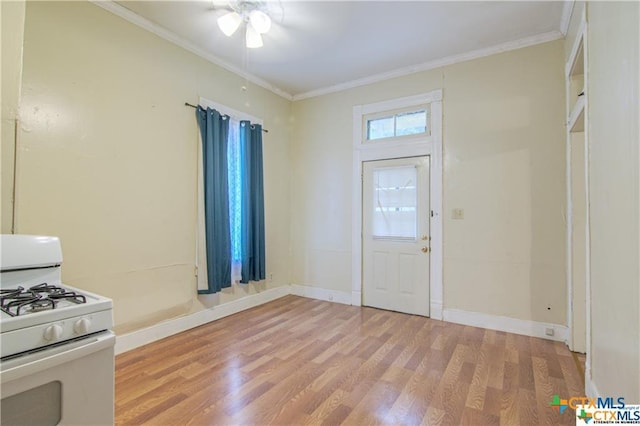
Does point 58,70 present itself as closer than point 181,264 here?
Yes

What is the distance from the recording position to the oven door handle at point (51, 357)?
3.75ft

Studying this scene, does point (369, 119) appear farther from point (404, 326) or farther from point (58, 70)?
point (58, 70)

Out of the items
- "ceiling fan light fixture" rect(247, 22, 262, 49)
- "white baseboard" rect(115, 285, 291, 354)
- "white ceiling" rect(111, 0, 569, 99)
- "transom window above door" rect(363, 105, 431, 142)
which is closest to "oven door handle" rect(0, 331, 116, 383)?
"white baseboard" rect(115, 285, 291, 354)

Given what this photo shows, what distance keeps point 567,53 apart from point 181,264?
14.7ft

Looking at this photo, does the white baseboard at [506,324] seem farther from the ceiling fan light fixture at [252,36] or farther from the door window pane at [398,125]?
the ceiling fan light fixture at [252,36]

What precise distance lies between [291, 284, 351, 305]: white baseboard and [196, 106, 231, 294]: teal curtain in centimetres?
143

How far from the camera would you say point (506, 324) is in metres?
3.50

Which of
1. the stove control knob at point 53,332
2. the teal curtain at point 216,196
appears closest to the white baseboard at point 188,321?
the teal curtain at point 216,196

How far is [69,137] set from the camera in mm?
2611

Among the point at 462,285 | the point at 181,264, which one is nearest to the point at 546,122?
the point at 462,285

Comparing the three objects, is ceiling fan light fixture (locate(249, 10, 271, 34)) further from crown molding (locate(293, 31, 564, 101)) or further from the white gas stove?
the white gas stove

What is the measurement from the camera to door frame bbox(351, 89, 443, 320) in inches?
153

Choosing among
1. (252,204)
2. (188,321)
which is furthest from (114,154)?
(188,321)

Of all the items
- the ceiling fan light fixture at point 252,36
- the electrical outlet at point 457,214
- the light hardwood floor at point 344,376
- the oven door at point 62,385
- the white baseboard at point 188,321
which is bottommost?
the light hardwood floor at point 344,376
